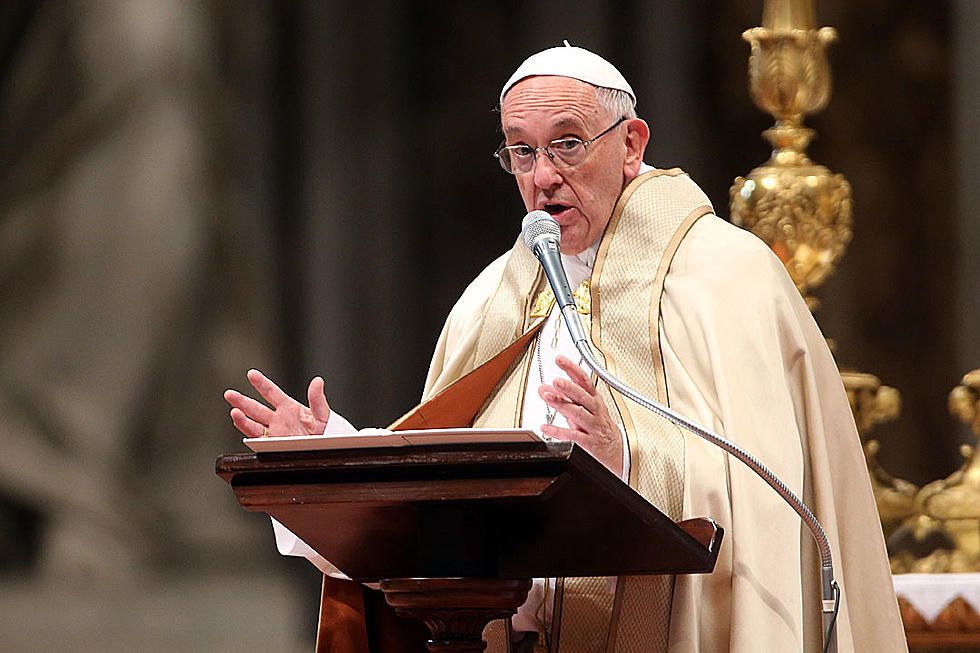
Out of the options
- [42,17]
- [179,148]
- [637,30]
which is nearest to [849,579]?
[637,30]

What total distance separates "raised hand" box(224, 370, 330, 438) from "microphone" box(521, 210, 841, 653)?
48 centimetres

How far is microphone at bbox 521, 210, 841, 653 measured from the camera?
250 cm

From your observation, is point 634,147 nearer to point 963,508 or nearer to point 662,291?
point 662,291

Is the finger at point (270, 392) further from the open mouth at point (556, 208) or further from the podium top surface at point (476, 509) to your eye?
the open mouth at point (556, 208)

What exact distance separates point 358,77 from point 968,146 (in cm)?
226

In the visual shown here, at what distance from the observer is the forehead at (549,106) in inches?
133

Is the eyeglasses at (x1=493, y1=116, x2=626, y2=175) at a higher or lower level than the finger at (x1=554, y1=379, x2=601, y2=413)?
higher

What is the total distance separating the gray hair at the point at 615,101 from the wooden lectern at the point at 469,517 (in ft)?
3.72

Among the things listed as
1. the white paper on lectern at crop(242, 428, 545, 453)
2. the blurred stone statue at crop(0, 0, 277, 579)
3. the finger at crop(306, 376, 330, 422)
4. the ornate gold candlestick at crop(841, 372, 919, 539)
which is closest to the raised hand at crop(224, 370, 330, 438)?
the finger at crop(306, 376, 330, 422)

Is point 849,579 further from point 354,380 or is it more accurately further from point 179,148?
point 179,148

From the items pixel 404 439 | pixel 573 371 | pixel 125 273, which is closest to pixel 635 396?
pixel 573 371

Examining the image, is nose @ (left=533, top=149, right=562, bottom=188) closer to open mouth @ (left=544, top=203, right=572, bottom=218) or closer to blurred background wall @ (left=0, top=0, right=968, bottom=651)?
open mouth @ (left=544, top=203, right=572, bottom=218)

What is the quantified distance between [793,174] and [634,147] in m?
1.38

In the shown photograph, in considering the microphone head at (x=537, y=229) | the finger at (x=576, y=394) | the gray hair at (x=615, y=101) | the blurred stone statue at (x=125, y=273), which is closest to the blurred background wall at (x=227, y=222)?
the blurred stone statue at (x=125, y=273)
